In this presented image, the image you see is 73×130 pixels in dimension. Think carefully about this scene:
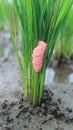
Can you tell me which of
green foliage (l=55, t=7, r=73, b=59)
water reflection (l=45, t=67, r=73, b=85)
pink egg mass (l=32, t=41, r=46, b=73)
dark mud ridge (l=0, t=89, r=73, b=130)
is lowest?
water reflection (l=45, t=67, r=73, b=85)

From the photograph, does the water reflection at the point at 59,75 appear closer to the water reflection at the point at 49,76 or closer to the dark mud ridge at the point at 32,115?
the water reflection at the point at 49,76

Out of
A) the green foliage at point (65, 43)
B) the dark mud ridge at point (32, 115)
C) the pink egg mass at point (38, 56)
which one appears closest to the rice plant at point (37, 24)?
the pink egg mass at point (38, 56)

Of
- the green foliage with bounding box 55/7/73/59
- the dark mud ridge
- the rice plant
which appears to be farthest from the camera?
the green foliage with bounding box 55/7/73/59

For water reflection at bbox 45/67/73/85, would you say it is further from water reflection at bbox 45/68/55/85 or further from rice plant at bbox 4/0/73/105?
rice plant at bbox 4/0/73/105

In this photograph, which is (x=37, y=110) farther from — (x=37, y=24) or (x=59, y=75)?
(x=59, y=75)

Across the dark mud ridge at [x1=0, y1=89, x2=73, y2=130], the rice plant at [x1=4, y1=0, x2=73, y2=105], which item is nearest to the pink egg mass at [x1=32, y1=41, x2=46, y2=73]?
Result: the rice plant at [x1=4, y1=0, x2=73, y2=105]
